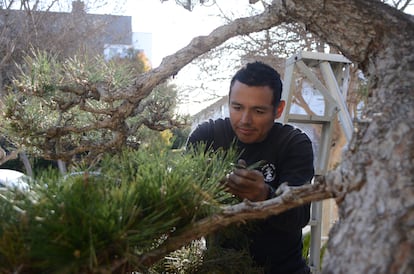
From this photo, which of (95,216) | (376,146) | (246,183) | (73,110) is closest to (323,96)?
(73,110)

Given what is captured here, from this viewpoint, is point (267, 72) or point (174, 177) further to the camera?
point (267, 72)

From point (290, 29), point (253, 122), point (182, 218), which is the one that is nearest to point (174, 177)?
point (182, 218)

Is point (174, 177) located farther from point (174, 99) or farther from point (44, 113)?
point (174, 99)

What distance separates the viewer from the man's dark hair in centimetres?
93

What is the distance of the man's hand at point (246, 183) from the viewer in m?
0.60

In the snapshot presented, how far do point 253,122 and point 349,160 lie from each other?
0.45 m

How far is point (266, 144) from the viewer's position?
3.12ft

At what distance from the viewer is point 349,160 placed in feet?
1.52

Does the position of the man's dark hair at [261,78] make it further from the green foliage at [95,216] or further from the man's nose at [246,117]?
the green foliage at [95,216]

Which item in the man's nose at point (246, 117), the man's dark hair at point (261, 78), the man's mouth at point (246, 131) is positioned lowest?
the man's mouth at point (246, 131)

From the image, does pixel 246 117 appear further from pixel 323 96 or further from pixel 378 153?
pixel 323 96

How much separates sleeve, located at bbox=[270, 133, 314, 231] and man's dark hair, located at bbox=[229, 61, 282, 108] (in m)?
0.10

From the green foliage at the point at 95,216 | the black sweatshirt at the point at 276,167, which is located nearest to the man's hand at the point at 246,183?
the green foliage at the point at 95,216

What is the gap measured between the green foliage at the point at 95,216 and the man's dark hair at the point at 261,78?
437 mm
